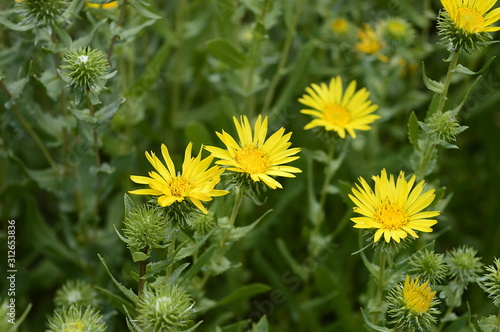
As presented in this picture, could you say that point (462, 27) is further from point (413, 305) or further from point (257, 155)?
point (413, 305)

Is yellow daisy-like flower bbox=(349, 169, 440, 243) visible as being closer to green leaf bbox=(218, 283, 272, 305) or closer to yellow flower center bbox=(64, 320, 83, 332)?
green leaf bbox=(218, 283, 272, 305)

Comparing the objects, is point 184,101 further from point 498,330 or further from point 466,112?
point 498,330

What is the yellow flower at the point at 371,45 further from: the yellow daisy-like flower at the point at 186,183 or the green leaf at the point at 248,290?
the yellow daisy-like flower at the point at 186,183

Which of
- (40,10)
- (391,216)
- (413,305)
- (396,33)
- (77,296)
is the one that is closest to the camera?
(413,305)

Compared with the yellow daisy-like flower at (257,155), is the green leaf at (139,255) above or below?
below

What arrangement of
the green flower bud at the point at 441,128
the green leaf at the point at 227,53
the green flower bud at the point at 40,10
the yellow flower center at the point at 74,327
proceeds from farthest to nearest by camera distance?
1. the green leaf at the point at 227,53
2. the green flower bud at the point at 40,10
3. the green flower bud at the point at 441,128
4. the yellow flower center at the point at 74,327

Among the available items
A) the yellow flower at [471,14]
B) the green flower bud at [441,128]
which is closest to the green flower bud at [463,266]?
the green flower bud at [441,128]

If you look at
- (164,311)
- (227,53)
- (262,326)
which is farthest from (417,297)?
(227,53)
